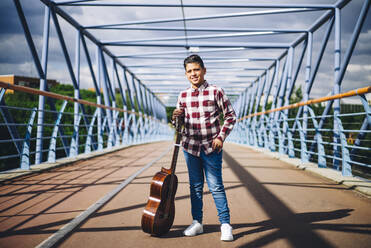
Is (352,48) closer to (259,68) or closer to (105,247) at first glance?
(105,247)

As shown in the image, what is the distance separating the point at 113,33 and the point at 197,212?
1241cm

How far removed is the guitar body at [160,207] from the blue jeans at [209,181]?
7.9 inches

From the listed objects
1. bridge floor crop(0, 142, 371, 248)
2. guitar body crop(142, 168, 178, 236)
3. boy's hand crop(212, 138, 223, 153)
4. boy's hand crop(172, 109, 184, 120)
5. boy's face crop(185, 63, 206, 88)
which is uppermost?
boy's face crop(185, 63, 206, 88)

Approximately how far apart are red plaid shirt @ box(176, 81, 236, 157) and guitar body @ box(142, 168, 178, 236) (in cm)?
33

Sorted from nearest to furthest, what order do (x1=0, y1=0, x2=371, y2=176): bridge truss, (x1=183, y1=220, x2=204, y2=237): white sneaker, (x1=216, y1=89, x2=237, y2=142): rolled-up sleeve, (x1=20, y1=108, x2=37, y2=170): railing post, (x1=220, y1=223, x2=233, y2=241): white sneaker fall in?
1. (x1=220, y1=223, x2=233, y2=241): white sneaker
2. (x1=183, y1=220, x2=204, y2=237): white sneaker
3. (x1=216, y1=89, x2=237, y2=142): rolled-up sleeve
4. (x1=20, y1=108, x2=37, y2=170): railing post
5. (x1=0, y1=0, x2=371, y2=176): bridge truss

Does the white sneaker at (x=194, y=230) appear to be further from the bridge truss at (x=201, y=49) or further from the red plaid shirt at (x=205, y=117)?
the bridge truss at (x=201, y=49)

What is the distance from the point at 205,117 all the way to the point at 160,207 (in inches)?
31.4

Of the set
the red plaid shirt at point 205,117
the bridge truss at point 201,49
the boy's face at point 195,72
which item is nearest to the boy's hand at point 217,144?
Result: the red plaid shirt at point 205,117

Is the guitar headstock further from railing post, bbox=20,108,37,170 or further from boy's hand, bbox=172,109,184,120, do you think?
railing post, bbox=20,108,37,170

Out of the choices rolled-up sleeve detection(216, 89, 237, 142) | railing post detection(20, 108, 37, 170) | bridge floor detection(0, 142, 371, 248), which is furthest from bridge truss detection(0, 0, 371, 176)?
rolled-up sleeve detection(216, 89, 237, 142)

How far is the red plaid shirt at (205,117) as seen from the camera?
253cm

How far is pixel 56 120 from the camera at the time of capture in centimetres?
622

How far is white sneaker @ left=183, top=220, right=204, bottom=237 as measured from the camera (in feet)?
7.98

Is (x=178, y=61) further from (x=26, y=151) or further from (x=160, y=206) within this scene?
(x=160, y=206)
